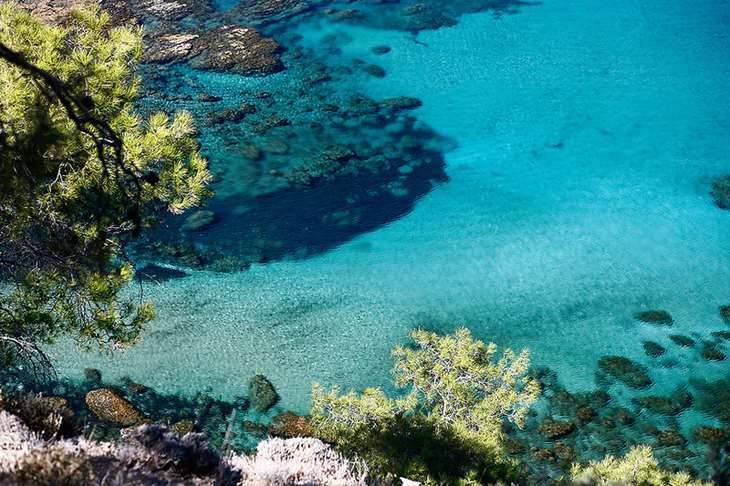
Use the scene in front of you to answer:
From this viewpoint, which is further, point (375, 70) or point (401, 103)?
point (375, 70)

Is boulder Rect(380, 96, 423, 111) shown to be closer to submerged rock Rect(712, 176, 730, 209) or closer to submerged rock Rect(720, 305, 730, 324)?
submerged rock Rect(712, 176, 730, 209)

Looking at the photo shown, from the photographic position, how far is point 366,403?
1377 centimetres

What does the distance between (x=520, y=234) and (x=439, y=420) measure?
47.7 feet

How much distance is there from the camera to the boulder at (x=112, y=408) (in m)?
17.0

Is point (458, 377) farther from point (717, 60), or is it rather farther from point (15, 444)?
point (717, 60)

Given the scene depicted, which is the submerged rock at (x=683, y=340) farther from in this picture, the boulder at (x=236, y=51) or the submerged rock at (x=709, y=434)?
the boulder at (x=236, y=51)

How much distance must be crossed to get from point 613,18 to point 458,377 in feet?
122

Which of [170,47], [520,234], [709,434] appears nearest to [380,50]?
[170,47]

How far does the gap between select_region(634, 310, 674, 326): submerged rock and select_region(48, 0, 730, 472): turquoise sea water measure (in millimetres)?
285

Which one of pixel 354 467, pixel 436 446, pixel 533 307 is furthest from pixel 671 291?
pixel 354 467

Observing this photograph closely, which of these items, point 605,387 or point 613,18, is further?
point 613,18

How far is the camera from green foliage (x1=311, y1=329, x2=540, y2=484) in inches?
478

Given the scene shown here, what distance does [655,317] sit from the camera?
22.6 meters

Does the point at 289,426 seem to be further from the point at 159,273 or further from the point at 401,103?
the point at 401,103
